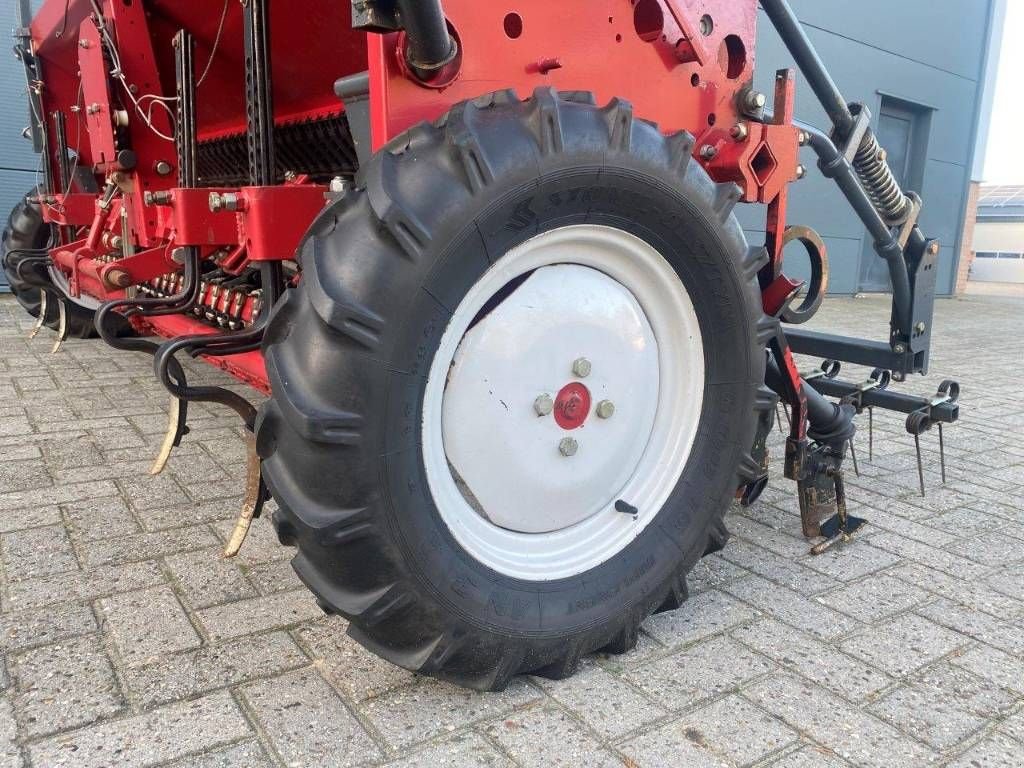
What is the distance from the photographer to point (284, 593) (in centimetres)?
223

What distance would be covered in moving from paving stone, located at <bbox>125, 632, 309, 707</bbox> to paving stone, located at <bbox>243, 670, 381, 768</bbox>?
6cm

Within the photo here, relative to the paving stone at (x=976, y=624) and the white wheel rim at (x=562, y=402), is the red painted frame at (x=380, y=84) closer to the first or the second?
the white wheel rim at (x=562, y=402)

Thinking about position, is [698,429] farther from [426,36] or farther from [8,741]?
[8,741]

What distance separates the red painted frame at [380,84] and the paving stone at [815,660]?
972 mm

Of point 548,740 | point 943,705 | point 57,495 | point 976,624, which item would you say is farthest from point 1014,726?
point 57,495

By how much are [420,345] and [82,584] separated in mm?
1428

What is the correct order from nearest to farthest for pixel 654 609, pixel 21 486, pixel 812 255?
pixel 654 609
pixel 812 255
pixel 21 486

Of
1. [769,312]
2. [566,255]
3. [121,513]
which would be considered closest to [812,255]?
[769,312]

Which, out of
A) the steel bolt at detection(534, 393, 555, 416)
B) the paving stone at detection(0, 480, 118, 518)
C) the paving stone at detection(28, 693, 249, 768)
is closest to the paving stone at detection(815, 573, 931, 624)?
the steel bolt at detection(534, 393, 555, 416)

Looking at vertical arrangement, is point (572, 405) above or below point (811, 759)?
above

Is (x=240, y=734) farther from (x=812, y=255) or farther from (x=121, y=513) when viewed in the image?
(x=812, y=255)

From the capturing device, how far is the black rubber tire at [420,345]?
4.67 ft

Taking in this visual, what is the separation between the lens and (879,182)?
2.91 meters

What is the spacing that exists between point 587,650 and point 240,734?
76cm
